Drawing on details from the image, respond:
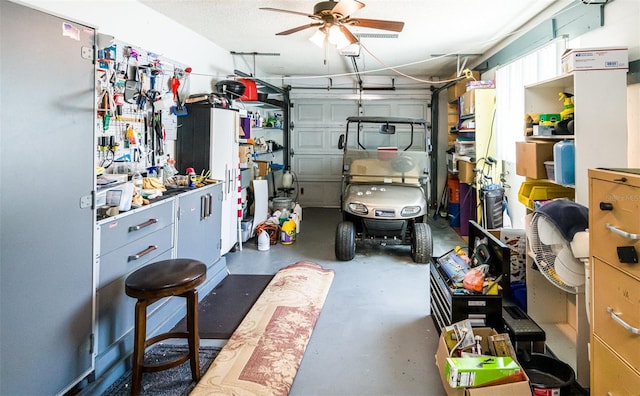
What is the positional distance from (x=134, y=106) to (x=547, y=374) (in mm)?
3339

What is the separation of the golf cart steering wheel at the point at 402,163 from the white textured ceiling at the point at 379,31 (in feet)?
4.56

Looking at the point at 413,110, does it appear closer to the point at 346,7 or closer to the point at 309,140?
the point at 309,140

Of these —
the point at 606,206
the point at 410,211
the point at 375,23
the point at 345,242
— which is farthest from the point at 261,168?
the point at 606,206

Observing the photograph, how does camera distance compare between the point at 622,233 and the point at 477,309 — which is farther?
the point at 477,309

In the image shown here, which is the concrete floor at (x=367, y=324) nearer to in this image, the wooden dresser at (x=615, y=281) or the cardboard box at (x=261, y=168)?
the wooden dresser at (x=615, y=281)

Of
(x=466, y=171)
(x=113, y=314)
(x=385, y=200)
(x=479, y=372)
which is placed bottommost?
(x=479, y=372)

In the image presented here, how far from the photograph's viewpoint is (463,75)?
5516 mm

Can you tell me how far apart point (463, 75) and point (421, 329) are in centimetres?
424

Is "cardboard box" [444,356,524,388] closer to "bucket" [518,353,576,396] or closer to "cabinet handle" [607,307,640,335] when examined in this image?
"bucket" [518,353,576,396]

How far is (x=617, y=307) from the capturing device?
4.54ft

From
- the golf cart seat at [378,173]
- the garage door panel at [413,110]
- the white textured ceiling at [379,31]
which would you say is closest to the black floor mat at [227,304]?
the golf cart seat at [378,173]

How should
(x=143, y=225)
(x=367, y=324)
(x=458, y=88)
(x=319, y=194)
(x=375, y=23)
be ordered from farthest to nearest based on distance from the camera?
(x=319, y=194) < (x=458, y=88) < (x=375, y=23) < (x=367, y=324) < (x=143, y=225)

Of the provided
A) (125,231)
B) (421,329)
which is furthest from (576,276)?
(125,231)

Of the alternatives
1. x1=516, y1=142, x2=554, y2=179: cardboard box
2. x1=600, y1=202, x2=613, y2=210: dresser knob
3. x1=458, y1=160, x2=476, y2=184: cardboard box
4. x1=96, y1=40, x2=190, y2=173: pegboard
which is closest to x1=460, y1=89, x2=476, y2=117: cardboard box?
x1=458, y1=160, x2=476, y2=184: cardboard box
